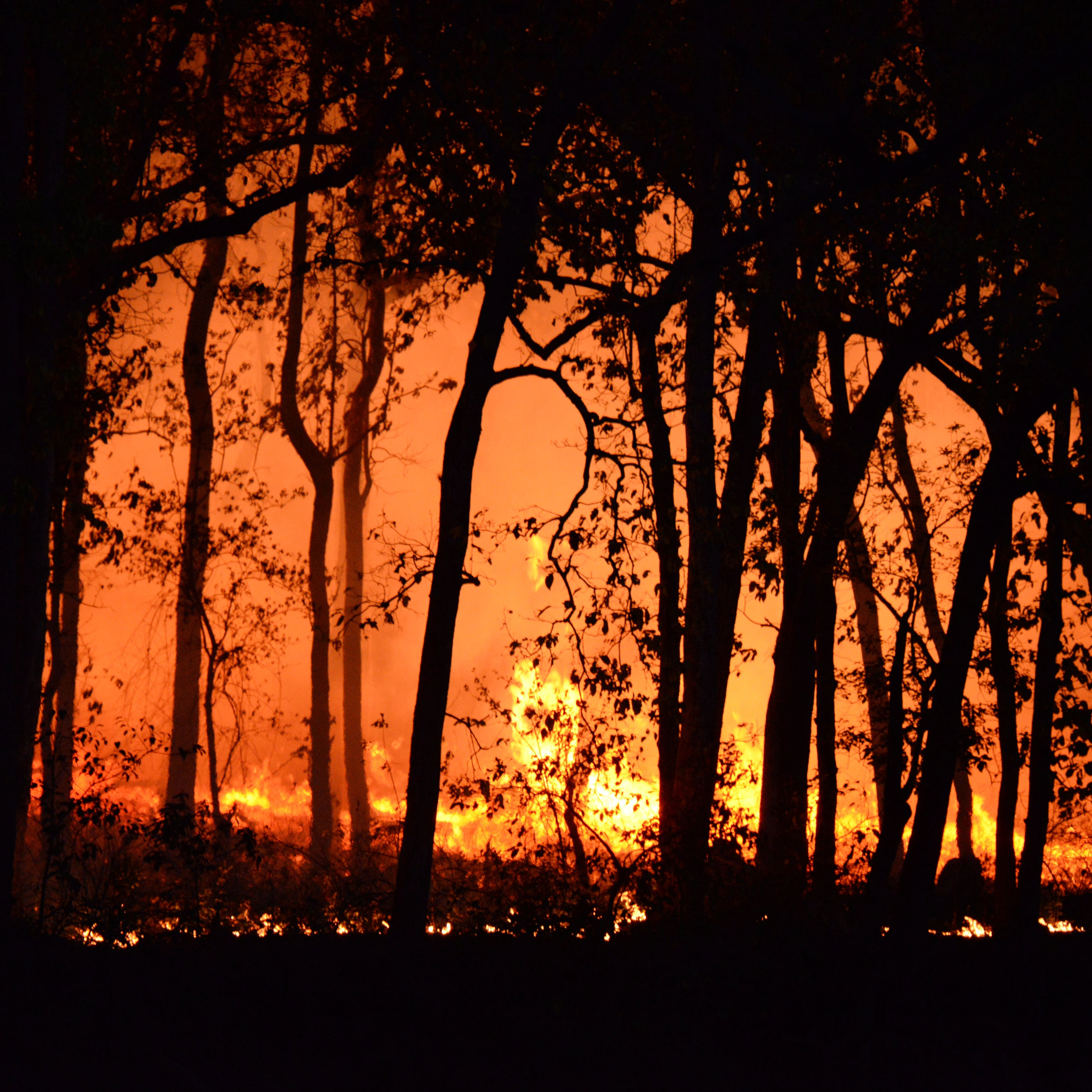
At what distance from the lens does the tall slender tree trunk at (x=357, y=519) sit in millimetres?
20953

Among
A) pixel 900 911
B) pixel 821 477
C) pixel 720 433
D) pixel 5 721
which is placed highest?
pixel 720 433

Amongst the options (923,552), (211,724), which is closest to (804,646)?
(923,552)

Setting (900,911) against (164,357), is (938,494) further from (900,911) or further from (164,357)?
(164,357)

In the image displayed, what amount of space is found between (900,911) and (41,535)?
7.13m

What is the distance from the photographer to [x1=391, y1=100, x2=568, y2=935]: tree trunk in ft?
25.6

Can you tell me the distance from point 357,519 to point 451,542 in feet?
50.7

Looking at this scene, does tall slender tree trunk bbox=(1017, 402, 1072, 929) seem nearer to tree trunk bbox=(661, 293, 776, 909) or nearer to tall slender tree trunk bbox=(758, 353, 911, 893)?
tall slender tree trunk bbox=(758, 353, 911, 893)

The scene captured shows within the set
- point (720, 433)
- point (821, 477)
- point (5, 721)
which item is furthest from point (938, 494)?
point (5, 721)

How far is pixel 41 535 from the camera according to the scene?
7914 mm

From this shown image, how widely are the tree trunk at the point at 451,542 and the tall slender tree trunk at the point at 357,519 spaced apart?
40.1 feet

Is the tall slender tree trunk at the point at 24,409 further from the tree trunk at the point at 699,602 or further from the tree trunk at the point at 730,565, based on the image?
the tree trunk at the point at 730,565

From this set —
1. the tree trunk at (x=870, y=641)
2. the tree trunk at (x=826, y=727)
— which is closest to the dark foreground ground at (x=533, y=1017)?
the tree trunk at (x=826, y=727)

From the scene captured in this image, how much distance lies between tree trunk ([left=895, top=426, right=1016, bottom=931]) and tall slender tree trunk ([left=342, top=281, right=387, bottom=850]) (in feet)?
45.3

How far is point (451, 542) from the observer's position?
8008mm
